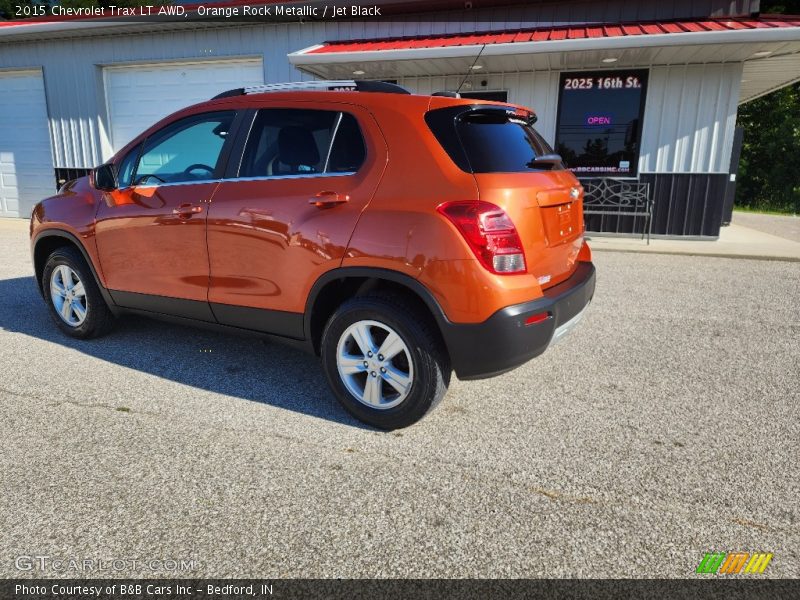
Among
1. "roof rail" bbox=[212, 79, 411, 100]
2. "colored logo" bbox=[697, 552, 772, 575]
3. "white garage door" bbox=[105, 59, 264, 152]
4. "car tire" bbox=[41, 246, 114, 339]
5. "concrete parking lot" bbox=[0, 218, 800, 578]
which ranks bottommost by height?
"colored logo" bbox=[697, 552, 772, 575]

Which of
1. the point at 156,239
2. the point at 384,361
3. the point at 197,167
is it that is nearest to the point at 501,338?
the point at 384,361

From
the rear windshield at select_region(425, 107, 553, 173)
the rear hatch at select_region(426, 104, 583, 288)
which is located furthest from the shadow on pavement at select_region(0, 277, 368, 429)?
the rear windshield at select_region(425, 107, 553, 173)

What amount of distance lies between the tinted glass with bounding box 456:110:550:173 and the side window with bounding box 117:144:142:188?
2.44m

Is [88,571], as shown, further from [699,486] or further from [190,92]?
[190,92]

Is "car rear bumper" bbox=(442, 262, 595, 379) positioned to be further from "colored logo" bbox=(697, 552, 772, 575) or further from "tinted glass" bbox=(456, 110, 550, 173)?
"colored logo" bbox=(697, 552, 772, 575)

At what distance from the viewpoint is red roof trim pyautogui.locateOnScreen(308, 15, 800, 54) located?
8.31 metres

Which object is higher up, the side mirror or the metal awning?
the metal awning

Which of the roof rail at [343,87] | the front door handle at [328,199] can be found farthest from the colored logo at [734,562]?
the roof rail at [343,87]

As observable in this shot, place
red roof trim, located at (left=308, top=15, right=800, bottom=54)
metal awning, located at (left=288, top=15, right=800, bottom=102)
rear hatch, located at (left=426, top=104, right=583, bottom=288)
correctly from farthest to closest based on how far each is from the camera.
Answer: red roof trim, located at (left=308, top=15, right=800, bottom=54)
metal awning, located at (left=288, top=15, right=800, bottom=102)
rear hatch, located at (left=426, top=104, right=583, bottom=288)

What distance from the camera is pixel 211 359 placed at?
13.3 feet

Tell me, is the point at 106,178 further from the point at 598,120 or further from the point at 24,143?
the point at 24,143

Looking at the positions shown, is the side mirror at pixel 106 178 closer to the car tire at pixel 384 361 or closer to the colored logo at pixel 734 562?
the car tire at pixel 384 361

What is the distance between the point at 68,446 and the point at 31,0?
38086mm

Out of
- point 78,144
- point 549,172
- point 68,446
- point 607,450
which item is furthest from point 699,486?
point 78,144
